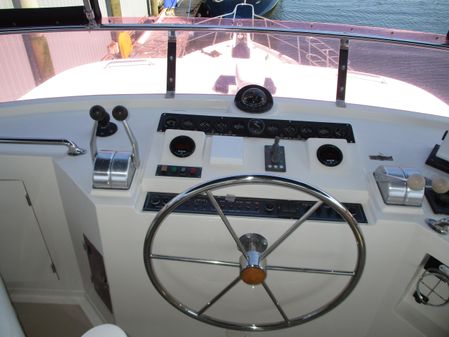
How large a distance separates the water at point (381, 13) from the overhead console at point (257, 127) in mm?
1739

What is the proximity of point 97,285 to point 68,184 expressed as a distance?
0.47 m

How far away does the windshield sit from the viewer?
152 centimetres

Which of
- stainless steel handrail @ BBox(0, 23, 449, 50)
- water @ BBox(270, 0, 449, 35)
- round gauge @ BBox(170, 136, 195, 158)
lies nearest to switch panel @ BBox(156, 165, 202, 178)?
round gauge @ BBox(170, 136, 195, 158)

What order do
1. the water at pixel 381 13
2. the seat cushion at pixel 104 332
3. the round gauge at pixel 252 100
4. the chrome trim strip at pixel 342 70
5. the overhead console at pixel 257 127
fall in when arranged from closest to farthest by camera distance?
the seat cushion at pixel 104 332 → the overhead console at pixel 257 127 → the round gauge at pixel 252 100 → the chrome trim strip at pixel 342 70 → the water at pixel 381 13

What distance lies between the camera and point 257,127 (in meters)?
1.28

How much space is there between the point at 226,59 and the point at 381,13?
354 centimetres

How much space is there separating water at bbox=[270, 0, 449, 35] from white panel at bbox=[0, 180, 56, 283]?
2482mm

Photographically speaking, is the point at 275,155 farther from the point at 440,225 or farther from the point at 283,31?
the point at 283,31

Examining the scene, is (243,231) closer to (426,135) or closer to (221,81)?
(426,135)

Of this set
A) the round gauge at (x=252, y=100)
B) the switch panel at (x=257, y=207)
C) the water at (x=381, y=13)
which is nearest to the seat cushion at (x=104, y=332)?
the switch panel at (x=257, y=207)

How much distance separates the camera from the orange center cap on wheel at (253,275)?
0.84m

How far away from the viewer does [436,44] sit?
1.44m

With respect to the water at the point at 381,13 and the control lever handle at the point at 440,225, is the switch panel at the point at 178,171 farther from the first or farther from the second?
the water at the point at 381,13

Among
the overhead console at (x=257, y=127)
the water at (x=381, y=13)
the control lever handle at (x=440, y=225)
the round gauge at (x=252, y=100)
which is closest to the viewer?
the control lever handle at (x=440, y=225)
